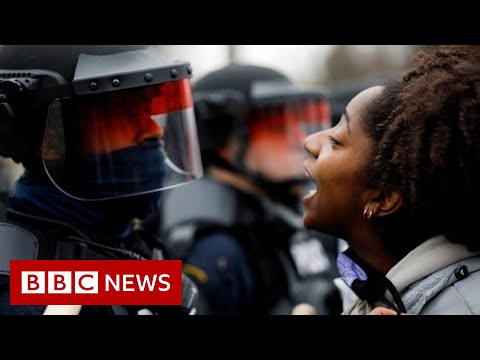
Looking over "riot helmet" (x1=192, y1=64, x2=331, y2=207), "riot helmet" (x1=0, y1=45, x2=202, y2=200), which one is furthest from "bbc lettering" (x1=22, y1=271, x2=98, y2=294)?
"riot helmet" (x1=192, y1=64, x2=331, y2=207)

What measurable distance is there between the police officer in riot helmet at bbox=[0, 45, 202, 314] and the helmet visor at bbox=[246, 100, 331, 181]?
7.31ft

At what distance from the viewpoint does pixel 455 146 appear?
133 centimetres

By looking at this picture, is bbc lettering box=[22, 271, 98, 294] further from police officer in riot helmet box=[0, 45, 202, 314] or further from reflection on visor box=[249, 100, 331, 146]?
reflection on visor box=[249, 100, 331, 146]

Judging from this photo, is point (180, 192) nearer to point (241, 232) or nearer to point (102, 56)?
point (241, 232)

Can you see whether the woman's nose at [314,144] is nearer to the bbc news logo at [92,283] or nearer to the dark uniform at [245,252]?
the bbc news logo at [92,283]

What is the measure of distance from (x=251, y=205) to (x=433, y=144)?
7.40 ft

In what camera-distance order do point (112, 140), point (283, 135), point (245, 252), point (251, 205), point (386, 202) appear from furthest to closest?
point (283, 135) < point (251, 205) < point (245, 252) < point (112, 140) < point (386, 202)

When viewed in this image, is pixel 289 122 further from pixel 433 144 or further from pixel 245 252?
pixel 433 144

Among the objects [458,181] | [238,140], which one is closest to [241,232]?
[238,140]

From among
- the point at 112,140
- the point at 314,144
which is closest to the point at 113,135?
the point at 112,140

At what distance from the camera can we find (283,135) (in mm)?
4055

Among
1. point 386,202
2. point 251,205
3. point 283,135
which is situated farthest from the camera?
point 283,135

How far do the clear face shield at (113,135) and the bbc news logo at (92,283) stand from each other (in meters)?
0.20

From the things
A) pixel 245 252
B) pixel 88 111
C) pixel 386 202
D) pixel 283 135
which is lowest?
pixel 245 252
